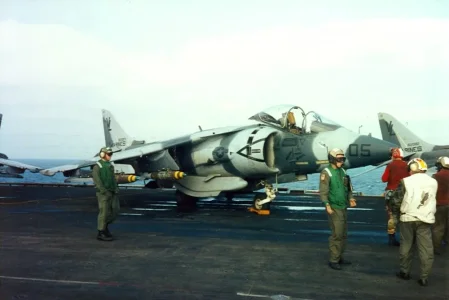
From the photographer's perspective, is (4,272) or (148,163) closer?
(4,272)

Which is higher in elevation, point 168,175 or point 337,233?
point 168,175

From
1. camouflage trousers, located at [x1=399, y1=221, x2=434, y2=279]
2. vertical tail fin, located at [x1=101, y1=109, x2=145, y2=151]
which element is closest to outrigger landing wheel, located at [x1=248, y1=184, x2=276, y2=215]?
camouflage trousers, located at [x1=399, y1=221, x2=434, y2=279]

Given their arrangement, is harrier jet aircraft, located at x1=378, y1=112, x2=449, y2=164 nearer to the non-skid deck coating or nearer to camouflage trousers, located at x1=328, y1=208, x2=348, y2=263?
the non-skid deck coating

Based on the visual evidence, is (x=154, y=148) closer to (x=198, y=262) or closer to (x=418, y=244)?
(x=198, y=262)

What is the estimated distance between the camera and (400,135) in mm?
30844

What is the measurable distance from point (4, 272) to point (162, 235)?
404cm

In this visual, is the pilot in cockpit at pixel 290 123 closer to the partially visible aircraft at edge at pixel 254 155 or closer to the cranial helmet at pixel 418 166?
the partially visible aircraft at edge at pixel 254 155

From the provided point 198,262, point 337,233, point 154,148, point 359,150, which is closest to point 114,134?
point 154,148

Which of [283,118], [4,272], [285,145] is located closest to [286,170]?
[285,145]

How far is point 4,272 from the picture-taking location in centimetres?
668

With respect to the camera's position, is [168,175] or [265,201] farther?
[168,175]

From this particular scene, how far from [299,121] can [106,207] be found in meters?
7.92

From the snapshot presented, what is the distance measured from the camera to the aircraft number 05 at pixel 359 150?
13.2 m

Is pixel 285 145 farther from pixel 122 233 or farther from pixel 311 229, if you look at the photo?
pixel 122 233
